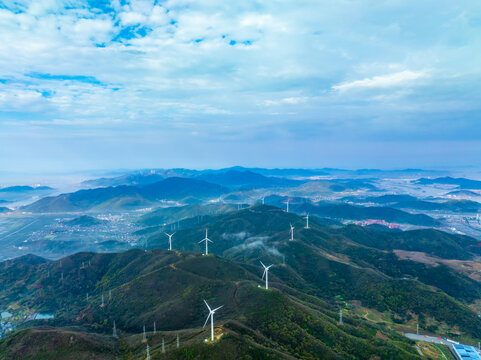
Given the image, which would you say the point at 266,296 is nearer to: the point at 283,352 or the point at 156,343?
the point at 283,352

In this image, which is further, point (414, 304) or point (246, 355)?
point (414, 304)

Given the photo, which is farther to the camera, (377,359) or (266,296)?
(266,296)

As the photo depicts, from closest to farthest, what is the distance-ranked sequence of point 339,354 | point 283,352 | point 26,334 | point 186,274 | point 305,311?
point 283,352, point 339,354, point 26,334, point 305,311, point 186,274

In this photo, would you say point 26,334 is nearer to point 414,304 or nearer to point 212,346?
point 212,346

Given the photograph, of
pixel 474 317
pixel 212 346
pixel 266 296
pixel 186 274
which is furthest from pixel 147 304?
pixel 474 317

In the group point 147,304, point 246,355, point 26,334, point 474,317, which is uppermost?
point 246,355

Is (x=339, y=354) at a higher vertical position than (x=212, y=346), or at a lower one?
Result: lower

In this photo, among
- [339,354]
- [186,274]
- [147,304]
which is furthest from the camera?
[186,274]

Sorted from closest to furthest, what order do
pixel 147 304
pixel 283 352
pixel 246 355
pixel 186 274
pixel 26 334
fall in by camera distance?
pixel 246 355
pixel 283 352
pixel 26 334
pixel 147 304
pixel 186 274

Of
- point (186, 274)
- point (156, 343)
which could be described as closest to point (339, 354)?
point (156, 343)
